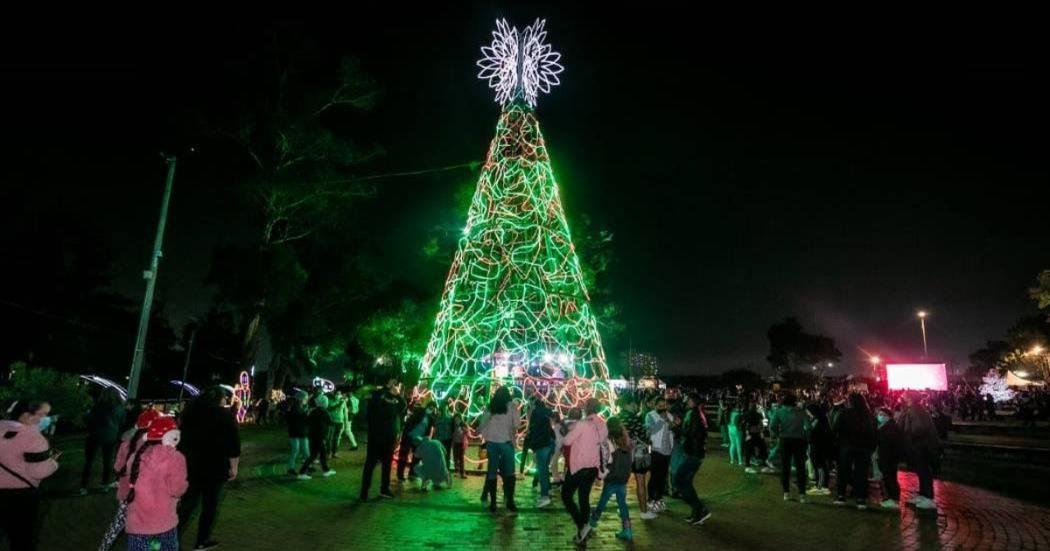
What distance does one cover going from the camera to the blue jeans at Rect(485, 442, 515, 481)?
A: 8.98m

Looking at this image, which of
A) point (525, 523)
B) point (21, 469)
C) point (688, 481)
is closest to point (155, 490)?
point (21, 469)

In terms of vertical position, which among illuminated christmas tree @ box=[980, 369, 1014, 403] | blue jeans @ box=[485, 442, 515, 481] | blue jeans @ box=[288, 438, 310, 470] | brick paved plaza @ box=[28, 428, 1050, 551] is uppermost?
illuminated christmas tree @ box=[980, 369, 1014, 403]

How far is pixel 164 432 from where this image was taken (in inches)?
179

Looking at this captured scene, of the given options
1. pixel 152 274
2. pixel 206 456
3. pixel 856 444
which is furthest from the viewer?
pixel 152 274

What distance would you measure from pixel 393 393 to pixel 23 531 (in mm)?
5284

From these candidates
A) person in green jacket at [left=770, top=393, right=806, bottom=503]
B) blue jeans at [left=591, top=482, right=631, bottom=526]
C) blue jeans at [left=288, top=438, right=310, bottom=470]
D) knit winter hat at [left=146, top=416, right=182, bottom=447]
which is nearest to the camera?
knit winter hat at [left=146, top=416, right=182, bottom=447]

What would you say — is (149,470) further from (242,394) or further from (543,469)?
(242,394)

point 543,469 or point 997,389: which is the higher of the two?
point 997,389

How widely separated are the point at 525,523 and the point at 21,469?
5.57 meters

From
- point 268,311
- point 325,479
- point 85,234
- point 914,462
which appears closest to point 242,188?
point 268,311

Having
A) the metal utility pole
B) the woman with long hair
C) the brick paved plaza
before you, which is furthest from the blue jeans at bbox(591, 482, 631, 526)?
the metal utility pole

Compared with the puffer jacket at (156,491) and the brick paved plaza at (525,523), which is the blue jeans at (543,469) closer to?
the brick paved plaza at (525,523)

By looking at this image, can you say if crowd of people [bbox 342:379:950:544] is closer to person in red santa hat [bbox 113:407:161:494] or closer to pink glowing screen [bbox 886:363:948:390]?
person in red santa hat [bbox 113:407:161:494]

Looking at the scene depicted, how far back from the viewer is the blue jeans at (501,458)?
8.98m
